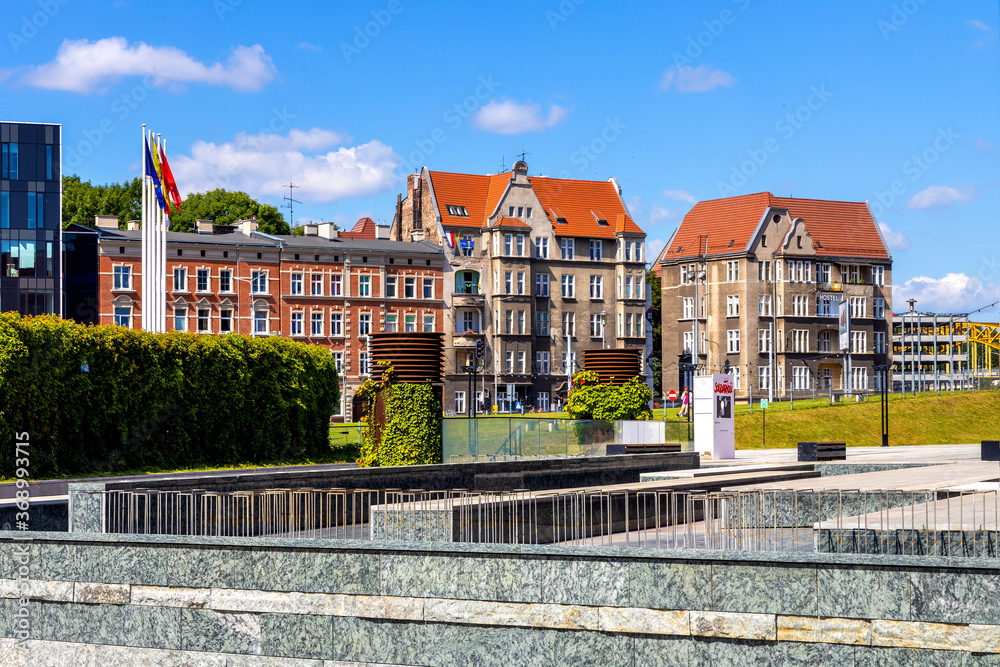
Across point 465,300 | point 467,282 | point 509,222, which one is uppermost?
point 509,222

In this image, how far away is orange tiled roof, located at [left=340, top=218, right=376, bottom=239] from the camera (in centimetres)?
10969

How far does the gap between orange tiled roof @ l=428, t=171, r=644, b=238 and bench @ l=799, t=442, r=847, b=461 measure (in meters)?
54.3

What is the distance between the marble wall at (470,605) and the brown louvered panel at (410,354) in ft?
49.1

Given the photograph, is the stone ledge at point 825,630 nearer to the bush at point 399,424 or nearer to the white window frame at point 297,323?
the bush at point 399,424

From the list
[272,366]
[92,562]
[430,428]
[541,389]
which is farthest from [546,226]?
[92,562]

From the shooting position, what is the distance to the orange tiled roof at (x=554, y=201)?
311 ft

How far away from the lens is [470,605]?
42.5ft

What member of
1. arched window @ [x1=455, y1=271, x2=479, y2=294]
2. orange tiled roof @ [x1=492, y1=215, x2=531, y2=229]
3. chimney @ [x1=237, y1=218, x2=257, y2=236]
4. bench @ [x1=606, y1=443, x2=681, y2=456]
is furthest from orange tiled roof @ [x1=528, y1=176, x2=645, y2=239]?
bench @ [x1=606, y1=443, x2=681, y2=456]

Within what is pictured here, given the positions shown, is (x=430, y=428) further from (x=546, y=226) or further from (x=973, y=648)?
(x=546, y=226)

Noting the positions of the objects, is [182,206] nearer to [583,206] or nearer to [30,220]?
[30,220]

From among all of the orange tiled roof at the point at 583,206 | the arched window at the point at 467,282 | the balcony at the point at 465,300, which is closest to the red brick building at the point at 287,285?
the balcony at the point at 465,300

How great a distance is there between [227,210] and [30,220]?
21.1 meters

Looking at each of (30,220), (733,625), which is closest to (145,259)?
(30,220)

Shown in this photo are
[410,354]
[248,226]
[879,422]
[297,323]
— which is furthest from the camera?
[248,226]
